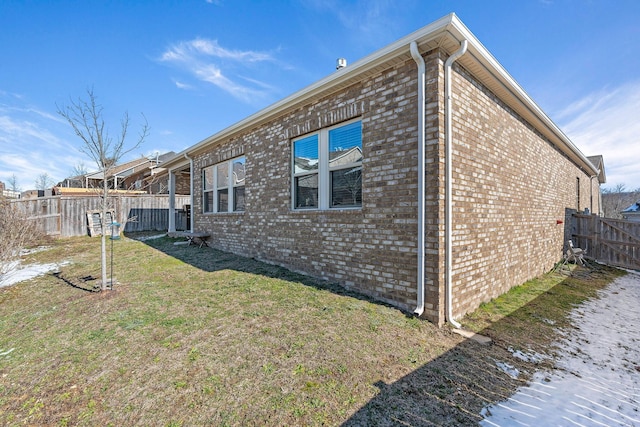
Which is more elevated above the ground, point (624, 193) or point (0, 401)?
point (624, 193)

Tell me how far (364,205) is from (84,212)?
13557 mm

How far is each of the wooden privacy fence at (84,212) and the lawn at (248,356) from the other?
7.05 m

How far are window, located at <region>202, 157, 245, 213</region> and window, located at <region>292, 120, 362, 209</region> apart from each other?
248cm

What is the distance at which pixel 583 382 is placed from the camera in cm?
276

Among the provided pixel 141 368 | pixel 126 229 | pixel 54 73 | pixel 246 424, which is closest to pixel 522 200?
pixel 246 424

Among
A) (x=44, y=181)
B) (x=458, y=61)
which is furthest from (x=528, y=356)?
(x=44, y=181)

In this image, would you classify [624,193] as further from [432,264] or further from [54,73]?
[54,73]

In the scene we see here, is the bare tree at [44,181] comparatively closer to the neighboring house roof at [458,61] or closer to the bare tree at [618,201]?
the neighboring house roof at [458,61]

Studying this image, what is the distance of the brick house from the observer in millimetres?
3684

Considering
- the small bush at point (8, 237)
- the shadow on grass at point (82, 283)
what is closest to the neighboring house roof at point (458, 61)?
the shadow on grass at point (82, 283)

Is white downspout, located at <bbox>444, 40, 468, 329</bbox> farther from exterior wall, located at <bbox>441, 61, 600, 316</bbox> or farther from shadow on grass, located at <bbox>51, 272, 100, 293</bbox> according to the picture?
shadow on grass, located at <bbox>51, 272, 100, 293</bbox>

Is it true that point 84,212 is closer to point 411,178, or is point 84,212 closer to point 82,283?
point 82,283

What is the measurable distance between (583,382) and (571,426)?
0.90m

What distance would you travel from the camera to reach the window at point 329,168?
4.75m
